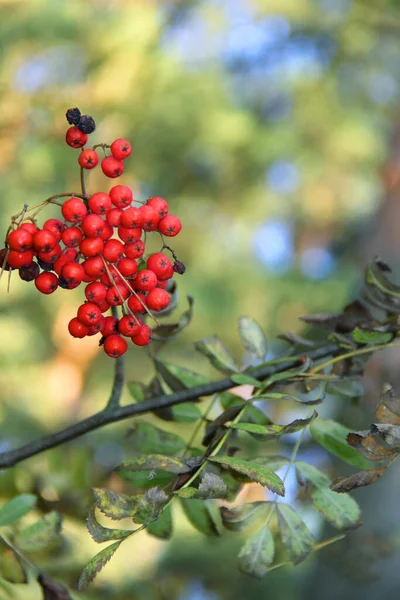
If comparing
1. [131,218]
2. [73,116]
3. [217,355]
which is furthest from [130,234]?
[217,355]

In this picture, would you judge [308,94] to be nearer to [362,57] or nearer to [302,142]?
[302,142]

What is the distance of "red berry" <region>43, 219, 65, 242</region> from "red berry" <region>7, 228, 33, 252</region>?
0.02m

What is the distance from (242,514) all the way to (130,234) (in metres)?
0.31

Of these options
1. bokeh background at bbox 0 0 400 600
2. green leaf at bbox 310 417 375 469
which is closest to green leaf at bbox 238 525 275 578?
green leaf at bbox 310 417 375 469

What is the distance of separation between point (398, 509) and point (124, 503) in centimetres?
165

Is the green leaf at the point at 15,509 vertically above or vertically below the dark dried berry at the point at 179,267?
below

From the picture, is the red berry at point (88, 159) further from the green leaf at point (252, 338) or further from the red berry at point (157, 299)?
the green leaf at point (252, 338)

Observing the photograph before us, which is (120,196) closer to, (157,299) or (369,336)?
(157,299)

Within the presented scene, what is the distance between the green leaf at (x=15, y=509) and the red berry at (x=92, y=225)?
36cm

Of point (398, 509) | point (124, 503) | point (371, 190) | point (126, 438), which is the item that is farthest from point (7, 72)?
point (371, 190)

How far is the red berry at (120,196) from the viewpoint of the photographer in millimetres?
631

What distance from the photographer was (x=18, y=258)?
0.60 metres

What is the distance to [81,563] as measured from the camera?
1137 mm

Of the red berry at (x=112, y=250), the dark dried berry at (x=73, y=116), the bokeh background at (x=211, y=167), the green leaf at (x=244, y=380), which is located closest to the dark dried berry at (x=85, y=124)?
the dark dried berry at (x=73, y=116)
